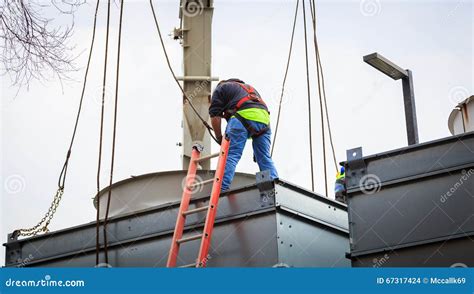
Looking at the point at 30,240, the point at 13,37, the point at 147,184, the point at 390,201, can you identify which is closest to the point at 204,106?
the point at 147,184

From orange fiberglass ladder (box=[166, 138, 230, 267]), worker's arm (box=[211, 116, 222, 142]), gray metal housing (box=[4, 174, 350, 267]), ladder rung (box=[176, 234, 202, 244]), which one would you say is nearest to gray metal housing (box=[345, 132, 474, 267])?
gray metal housing (box=[4, 174, 350, 267])

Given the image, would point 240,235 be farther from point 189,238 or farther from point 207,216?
point 189,238

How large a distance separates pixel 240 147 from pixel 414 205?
6.89 ft

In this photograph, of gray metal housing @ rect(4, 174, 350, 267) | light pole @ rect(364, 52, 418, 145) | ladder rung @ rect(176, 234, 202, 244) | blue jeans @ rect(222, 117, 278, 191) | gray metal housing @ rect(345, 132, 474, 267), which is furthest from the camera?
blue jeans @ rect(222, 117, 278, 191)

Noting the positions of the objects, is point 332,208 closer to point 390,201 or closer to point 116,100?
point 390,201

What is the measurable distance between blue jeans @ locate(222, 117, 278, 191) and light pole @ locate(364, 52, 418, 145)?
146cm

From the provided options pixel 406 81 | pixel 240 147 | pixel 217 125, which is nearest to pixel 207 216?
pixel 240 147

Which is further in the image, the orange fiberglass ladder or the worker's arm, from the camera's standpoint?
the worker's arm

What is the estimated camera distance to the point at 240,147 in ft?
32.3

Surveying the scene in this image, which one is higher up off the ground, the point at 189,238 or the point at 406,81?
the point at 406,81

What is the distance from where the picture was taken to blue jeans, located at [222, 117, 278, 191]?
9.68 metres

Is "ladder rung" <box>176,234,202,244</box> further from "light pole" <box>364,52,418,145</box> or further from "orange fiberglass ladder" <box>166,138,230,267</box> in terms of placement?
"light pole" <box>364,52,418,145</box>

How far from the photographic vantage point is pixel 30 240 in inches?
424

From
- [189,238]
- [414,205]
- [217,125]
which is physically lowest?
[189,238]
